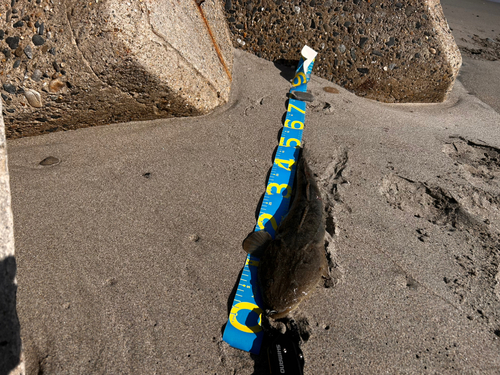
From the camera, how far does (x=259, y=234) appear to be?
226cm

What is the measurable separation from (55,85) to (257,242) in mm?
1928

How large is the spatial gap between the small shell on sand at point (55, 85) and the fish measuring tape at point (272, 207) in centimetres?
177

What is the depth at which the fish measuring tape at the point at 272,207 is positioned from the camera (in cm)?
183

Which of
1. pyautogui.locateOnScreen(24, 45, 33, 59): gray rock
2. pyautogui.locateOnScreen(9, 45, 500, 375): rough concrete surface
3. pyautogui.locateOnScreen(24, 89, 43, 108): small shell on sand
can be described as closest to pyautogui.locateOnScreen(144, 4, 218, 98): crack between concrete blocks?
pyautogui.locateOnScreen(9, 45, 500, 375): rough concrete surface

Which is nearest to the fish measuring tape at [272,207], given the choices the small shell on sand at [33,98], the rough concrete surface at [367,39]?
the rough concrete surface at [367,39]

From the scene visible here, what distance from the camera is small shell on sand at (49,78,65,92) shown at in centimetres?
251

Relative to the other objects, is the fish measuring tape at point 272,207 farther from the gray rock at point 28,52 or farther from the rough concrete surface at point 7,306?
the gray rock at point 28,52

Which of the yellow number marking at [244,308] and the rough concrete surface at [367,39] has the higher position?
the rough concrete surface at [367,39]

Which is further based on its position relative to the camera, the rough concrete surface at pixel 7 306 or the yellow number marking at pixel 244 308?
the yellow number marking at pixel 244 308

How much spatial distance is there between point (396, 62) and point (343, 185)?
2.03 metres

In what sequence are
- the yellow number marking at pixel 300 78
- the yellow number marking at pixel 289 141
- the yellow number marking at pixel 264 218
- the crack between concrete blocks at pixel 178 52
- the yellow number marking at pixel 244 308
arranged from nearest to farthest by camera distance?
the yellow number marking at pixel 244 308
the yellow number marking at pixel 264 218
the crack between concrete blocks at pixel 178 52
the yellow number marking at pixel 289 141
the yellow number marking at pixel 300 78

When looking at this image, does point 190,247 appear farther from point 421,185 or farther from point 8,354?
point 421,185

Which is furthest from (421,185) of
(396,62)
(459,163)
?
(396,62)

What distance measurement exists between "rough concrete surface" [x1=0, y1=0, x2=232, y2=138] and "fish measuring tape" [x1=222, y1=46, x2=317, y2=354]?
1.00 m
